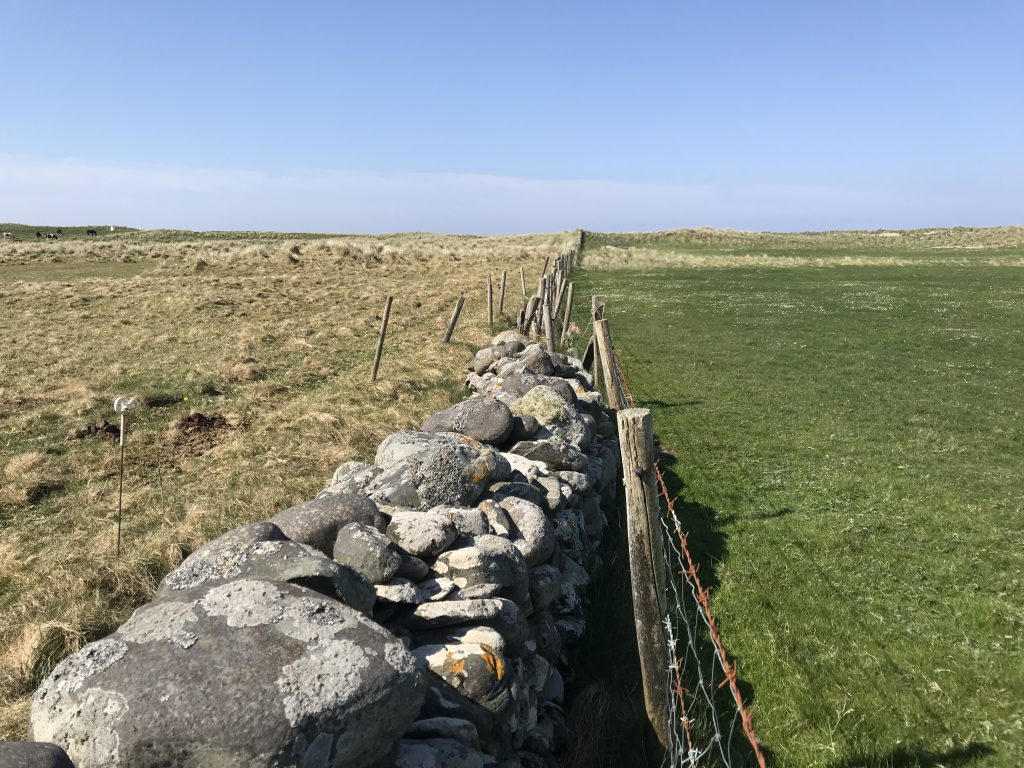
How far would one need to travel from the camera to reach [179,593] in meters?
3.88

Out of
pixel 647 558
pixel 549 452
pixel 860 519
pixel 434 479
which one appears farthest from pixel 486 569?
pixel 860 519

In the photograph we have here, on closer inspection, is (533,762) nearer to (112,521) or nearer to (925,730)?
(925,730)

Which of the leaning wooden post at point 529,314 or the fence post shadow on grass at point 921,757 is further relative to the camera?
the leaning wooden post at point 529,314

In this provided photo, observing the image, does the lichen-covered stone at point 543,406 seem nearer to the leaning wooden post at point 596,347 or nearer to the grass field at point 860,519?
the grass field at point 860,519

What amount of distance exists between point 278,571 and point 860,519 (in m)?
8.15

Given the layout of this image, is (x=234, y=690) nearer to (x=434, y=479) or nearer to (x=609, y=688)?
(x=434, y=479)

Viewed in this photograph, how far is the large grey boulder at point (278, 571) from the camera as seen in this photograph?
155 inches

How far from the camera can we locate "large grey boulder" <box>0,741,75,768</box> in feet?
8.58

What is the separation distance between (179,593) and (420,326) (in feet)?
64.5

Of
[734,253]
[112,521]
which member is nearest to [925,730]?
[112,521]

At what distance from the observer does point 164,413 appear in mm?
13656

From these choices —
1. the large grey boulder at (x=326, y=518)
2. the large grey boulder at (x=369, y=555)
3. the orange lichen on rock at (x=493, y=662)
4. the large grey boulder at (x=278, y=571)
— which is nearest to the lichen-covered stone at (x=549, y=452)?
the large grey boulder at (x=326, y=518)

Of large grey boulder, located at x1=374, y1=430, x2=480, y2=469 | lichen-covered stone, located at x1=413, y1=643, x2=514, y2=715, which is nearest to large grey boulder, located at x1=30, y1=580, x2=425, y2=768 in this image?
lichen-covered stone, located at x1=413, y1=643, x2=514, y2=715

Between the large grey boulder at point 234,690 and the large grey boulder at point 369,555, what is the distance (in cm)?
97
